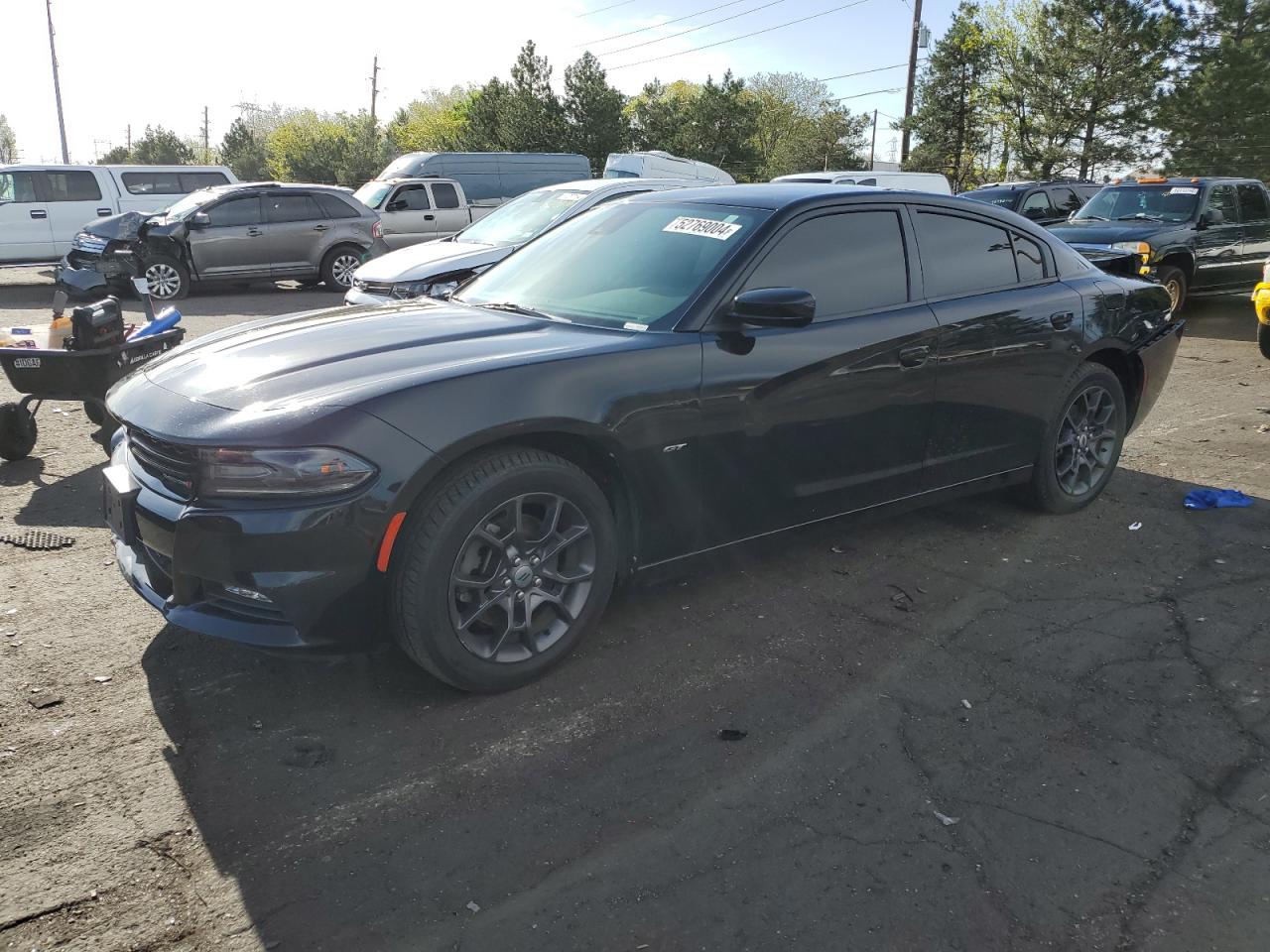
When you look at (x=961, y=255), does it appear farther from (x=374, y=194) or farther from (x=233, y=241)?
(x=374, y=194)

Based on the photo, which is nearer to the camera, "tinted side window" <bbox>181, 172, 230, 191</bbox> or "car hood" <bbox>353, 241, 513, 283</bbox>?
"car hood" <bbox>353, 241, 513, 283</bbox>

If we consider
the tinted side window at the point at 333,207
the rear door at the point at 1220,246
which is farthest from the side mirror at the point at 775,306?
the tinted side window at the point at 333,207

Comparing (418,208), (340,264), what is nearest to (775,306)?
(340,264)

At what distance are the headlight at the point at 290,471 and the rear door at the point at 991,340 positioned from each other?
8.73ft

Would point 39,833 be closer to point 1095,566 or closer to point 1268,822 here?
point 1268,822

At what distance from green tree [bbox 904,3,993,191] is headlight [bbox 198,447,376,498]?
41.9 meters

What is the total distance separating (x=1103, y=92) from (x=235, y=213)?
118ft

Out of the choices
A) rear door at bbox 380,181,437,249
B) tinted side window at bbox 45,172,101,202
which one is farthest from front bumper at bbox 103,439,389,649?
tinted side window at bbox 45,172,101,202

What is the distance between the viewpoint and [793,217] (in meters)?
4.04

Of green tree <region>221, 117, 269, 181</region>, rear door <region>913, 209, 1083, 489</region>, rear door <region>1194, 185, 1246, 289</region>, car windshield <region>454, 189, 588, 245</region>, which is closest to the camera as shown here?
rear door <region>913, 209, 1083, 489</region>

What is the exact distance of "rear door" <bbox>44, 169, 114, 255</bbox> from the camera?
16453 mm

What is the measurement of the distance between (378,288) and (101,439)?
3.41m

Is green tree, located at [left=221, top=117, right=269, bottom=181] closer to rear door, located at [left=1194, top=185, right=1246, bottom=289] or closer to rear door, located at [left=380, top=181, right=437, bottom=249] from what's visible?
rear door, located at [left=380, top=181, right=437, bottom=249]

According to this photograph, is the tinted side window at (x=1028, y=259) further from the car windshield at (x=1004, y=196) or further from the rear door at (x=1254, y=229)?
the car windshield at (x=1004, y=196)
